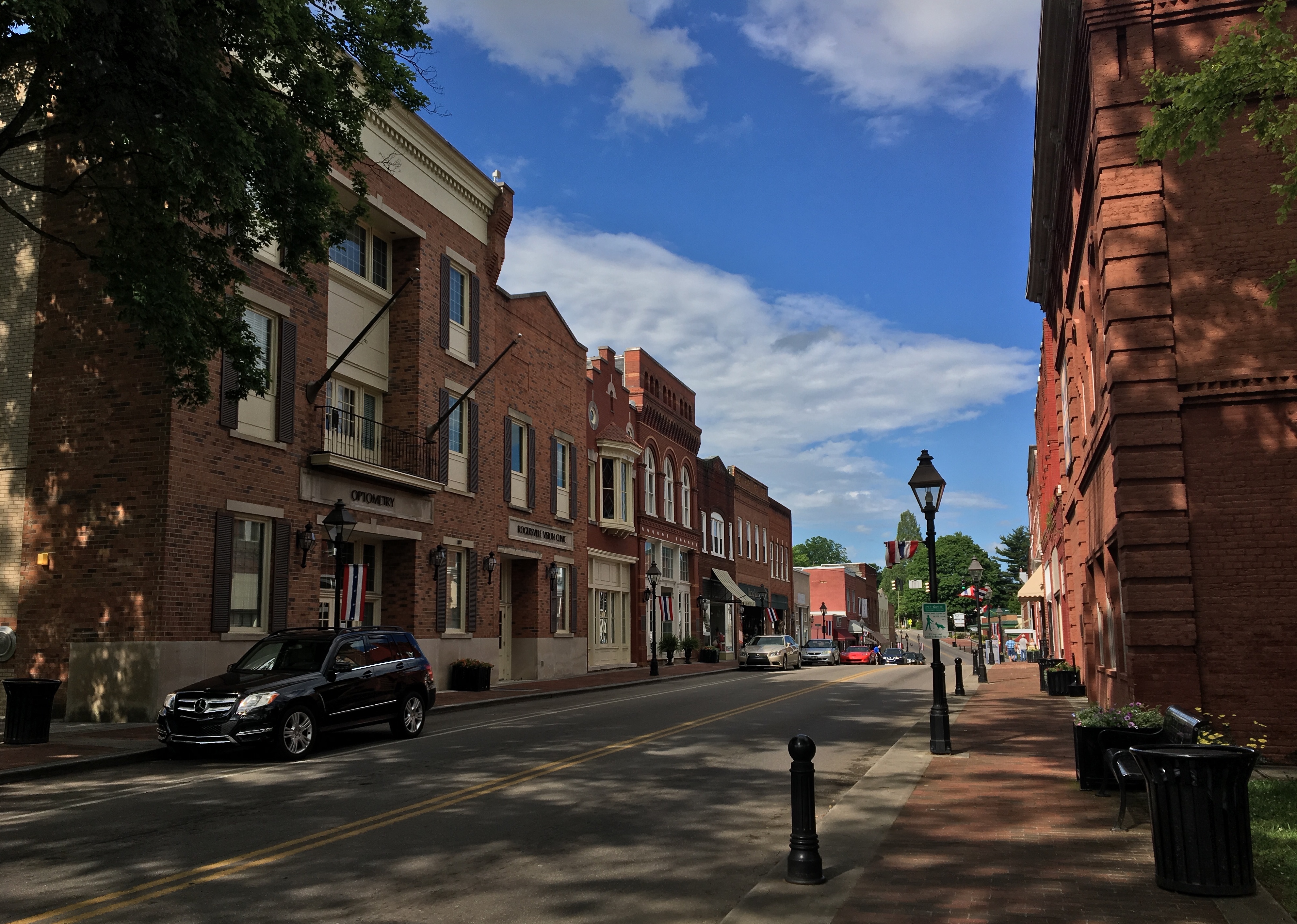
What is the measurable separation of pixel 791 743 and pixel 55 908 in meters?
A: 4.61

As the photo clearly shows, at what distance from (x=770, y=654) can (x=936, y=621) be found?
25.4m

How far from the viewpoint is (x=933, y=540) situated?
578 inches

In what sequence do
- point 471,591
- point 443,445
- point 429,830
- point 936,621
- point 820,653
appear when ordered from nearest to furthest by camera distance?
point 429,830 → point 936,621 → point 443,445 → point 471,591 → point 820,653


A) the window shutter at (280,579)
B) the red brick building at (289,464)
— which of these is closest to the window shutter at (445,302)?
the red brick building at (289,464)

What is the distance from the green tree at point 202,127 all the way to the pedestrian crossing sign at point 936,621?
10.4m

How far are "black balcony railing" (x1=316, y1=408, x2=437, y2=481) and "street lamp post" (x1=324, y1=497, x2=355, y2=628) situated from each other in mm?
2695

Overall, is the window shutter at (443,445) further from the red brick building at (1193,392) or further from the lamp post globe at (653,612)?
the red brick building at (1193,392)

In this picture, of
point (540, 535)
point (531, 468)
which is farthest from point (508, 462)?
point (540, 535)

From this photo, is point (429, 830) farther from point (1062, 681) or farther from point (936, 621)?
point (1062, 681)

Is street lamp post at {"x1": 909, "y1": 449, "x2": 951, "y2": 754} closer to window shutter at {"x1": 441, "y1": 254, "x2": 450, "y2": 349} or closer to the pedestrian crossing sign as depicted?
the pedestrian crossing sign

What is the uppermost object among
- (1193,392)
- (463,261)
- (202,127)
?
(463,261)

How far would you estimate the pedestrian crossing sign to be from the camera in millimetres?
15469

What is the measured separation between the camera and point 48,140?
18.6m

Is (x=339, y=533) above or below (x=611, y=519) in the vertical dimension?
below
